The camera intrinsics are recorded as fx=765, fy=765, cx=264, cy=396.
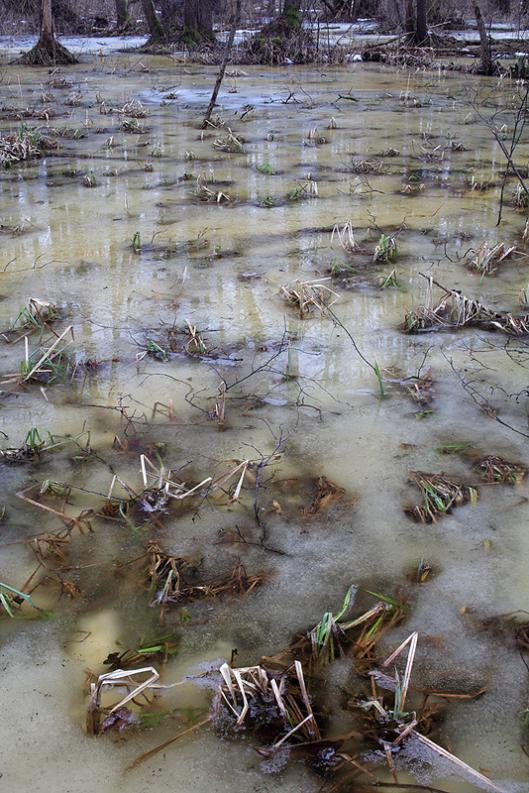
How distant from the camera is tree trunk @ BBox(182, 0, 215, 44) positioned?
21.5 m

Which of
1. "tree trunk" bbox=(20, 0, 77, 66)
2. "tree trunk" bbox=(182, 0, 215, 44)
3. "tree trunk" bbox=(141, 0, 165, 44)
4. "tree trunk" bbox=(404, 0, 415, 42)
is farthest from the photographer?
"tree trunk" bbox=(141, 0, 165, 44)

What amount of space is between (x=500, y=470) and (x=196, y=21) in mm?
21801

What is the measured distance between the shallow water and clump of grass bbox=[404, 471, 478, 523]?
51 millimetres

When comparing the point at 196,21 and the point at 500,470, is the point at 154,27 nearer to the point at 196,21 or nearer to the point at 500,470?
the point at 196,21

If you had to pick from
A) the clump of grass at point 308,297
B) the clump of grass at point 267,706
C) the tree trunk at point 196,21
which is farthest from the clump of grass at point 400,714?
the tree trunk at point 196,21

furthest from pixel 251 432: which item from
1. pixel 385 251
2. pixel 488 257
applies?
pixel 488 257

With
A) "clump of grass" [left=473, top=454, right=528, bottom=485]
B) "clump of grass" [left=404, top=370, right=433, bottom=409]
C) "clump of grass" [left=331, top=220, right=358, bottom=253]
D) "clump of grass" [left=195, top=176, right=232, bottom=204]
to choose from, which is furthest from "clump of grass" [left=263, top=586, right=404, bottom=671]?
"clump of grass" [left=195, top=176, right=232, bottom=204]

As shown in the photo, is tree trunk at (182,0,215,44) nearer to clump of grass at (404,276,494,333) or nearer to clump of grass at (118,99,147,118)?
clump of grass at (118,99,147,118)

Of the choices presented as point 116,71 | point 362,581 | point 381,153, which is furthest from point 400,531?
point 116,71

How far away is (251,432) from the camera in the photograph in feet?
11.3

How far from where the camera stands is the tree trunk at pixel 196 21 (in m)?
21.5

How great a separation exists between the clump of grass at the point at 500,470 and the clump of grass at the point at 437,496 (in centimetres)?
11

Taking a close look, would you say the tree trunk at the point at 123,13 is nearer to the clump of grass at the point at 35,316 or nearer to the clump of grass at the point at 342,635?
the clump of grass at the point at 35,316

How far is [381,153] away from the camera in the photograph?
8.68 meters
